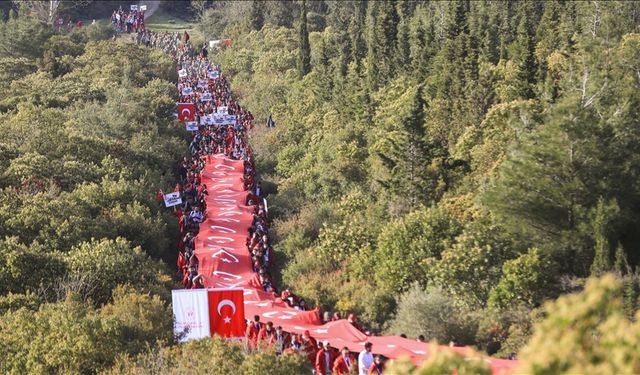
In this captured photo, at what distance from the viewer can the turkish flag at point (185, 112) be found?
44191 millimetres

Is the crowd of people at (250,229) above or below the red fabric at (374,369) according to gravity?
below

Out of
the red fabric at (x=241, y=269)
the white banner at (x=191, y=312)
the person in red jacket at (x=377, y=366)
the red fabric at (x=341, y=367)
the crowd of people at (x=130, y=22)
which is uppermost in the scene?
the crowd of people at (x=130, y=22)

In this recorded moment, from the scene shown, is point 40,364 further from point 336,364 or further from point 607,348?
point 607,348

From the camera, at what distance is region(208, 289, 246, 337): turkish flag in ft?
57.5

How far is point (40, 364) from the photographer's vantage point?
14867mm

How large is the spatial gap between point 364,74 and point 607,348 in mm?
48423

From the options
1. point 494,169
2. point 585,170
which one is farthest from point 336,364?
point 494,169

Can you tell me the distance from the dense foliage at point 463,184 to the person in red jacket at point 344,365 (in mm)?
3337


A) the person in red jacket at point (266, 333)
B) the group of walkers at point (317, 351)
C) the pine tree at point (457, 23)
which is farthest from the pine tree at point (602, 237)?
the pine tree at point (457, 23)

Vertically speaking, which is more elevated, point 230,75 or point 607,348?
point 607,348

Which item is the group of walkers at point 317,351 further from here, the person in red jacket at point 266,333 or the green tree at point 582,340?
the green tree at point 582,340

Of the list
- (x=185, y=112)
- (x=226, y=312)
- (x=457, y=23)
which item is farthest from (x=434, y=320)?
(x=457, y=23)

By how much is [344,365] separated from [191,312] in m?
3.57

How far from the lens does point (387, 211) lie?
28.3m
